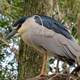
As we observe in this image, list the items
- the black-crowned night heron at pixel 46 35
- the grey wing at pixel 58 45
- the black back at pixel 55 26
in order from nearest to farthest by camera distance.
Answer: the grey wing at pixel 58 45, the black-crowned night heron at pixel 46 35, the black back at pixel 55 26

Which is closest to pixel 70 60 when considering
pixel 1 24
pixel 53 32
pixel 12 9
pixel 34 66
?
pixel 53 32

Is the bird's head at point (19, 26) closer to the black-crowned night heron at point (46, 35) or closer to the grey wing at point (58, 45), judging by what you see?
the black-crowned night heron at point (46, 35)

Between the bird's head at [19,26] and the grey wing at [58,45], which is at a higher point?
the bird's head at [19,26]

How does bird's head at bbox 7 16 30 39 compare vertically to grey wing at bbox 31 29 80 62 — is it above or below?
above

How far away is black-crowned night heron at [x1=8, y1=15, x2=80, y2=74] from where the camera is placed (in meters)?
3.32

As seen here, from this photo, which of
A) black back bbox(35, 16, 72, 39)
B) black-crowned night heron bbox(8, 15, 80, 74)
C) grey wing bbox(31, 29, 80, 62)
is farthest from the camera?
black back bbox(35, 16, 72, 39)

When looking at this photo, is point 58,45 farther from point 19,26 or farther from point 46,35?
point 19,26

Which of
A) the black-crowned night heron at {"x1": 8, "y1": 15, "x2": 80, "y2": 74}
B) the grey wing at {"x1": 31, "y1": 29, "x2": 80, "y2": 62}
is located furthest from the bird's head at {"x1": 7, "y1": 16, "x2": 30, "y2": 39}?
the grey wing at {"x1": 31, "y1": 29, "x2": 80, "y2": 62}

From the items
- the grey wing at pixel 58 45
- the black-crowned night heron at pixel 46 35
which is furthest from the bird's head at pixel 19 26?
the grey wing at pixel 58 45

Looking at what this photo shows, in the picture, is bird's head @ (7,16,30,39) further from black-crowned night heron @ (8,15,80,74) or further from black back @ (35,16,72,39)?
black back @ (35,16,72,39)

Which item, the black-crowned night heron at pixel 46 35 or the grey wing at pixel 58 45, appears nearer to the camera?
the grey wing at pixel 58 45

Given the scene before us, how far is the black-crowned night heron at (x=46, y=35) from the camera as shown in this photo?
3318mm

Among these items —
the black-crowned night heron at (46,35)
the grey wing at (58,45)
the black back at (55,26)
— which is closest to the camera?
the grey wing at (58,45)

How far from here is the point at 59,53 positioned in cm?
326
